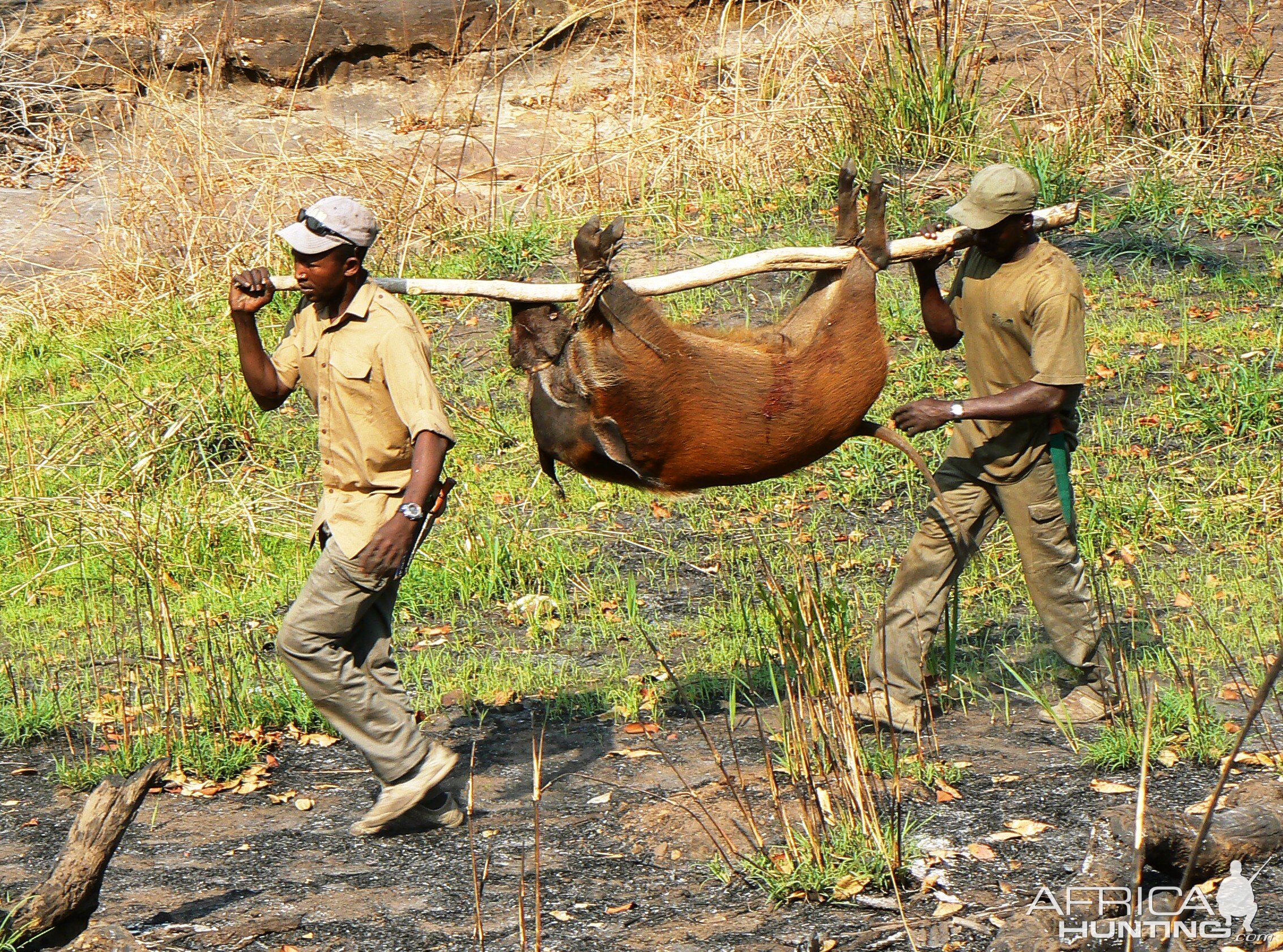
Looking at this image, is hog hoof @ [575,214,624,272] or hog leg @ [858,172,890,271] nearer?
hog hoof @ [575,214,624,272]

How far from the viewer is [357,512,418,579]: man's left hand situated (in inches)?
165

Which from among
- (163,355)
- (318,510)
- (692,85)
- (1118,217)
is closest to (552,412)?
(318,510)

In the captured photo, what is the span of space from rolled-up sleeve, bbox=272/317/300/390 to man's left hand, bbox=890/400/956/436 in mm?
1944

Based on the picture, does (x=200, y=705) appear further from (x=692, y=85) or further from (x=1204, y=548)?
(x=692, y=85)

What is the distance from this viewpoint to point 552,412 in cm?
398

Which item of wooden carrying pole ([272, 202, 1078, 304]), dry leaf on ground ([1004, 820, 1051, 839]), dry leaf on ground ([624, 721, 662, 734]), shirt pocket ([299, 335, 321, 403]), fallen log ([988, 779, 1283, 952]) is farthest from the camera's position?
dry leaf on ground ([624, 721, 662, 734])

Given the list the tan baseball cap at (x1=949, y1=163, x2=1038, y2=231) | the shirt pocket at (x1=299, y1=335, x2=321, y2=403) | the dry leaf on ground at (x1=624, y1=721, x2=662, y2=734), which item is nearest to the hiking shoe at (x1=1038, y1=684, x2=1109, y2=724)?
the dry leaf on ground at (x1=624, y1=721, x2=662, y2=734)

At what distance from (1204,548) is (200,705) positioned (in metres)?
4.53

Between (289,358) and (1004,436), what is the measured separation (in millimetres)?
2418

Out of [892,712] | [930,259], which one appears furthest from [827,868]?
[930,259]

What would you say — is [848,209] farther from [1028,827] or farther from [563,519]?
[563,519]

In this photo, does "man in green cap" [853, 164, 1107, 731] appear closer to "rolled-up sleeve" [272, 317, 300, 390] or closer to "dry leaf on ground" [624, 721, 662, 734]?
"dry leaf on ground" [624, 721, 662, 734]

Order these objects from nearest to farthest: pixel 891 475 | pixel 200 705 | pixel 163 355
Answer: pixel 200 705
pixel 891 475
pixel 163 355

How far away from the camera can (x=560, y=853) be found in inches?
171
